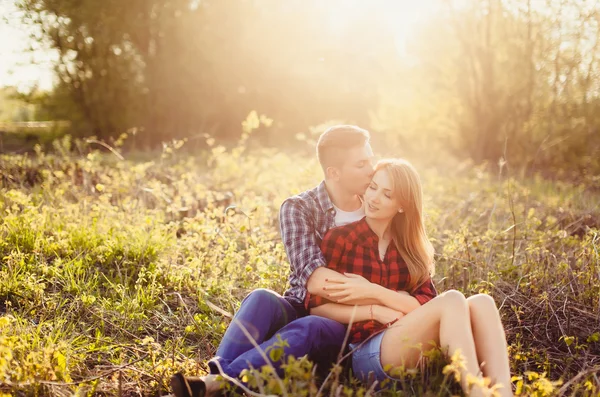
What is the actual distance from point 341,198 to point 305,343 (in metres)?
0.89

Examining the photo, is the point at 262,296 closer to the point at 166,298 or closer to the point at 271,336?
the point at 271,336

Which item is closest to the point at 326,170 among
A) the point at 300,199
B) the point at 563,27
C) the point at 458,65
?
the point at 300,199

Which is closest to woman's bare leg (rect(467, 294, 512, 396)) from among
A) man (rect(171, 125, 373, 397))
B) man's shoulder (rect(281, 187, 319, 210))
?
man (rect(171, 125, 373, 397))

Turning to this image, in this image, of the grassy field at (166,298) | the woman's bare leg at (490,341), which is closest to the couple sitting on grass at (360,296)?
the woman's bare leg at (490,341)

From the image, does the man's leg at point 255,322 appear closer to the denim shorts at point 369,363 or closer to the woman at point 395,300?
the woman at point 395,300

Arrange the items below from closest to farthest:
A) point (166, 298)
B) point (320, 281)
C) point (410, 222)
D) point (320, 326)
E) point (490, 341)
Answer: point (490, 341) < point (320, 326) < point (320, 281) < point (410, 222) < point (166, 298)

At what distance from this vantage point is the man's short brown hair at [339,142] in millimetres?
3008

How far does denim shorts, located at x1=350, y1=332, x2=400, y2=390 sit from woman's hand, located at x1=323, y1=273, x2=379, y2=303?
0.20 metres

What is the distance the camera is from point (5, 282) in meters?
3.43

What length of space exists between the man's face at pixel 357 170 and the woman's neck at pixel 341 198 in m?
0.08

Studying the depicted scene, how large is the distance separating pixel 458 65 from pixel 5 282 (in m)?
10.7

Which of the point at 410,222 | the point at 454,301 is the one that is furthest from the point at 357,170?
the point at 454,301

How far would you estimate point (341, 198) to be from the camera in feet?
10.2

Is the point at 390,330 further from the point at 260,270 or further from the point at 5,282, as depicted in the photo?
the point at 5,282
